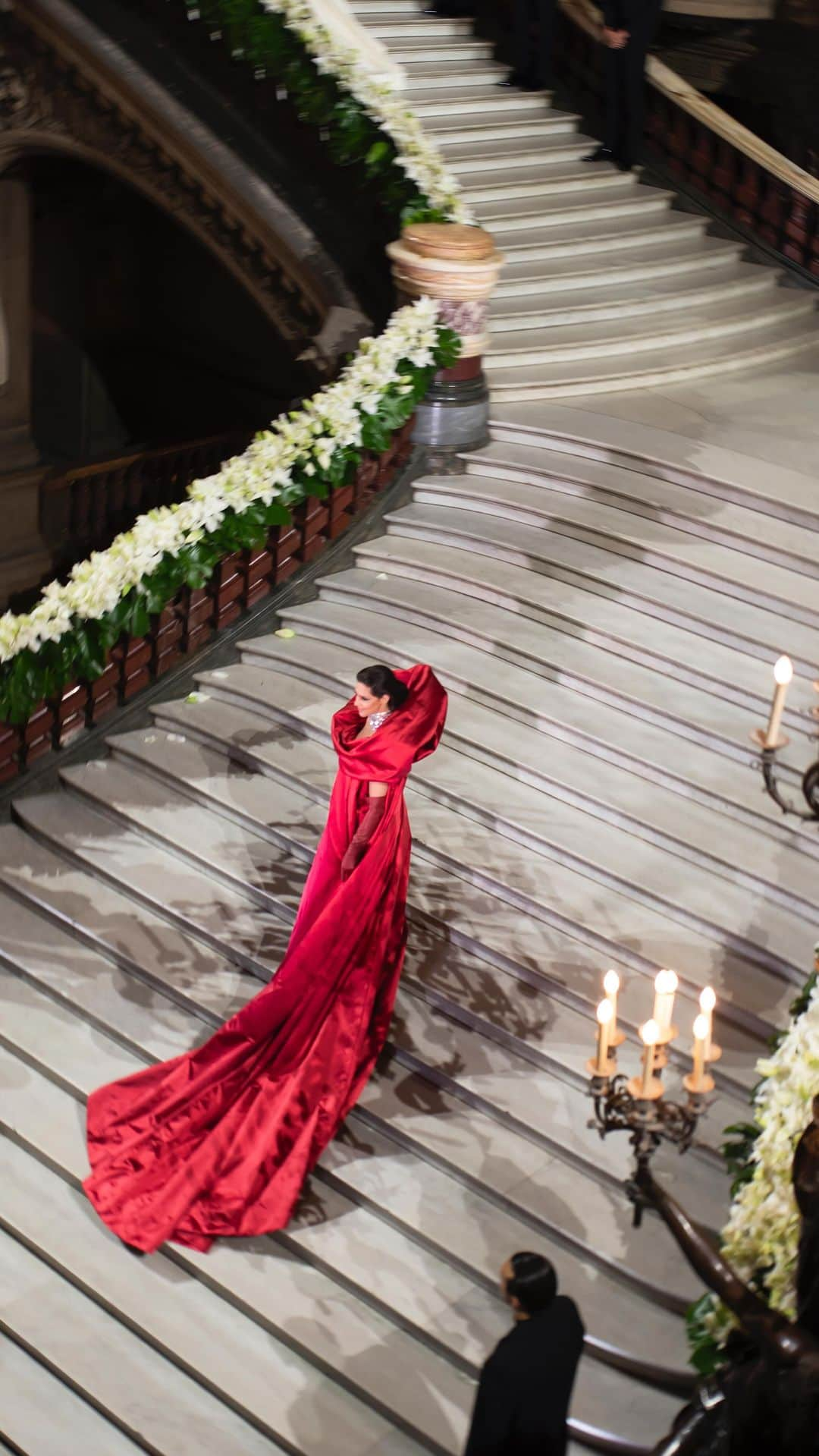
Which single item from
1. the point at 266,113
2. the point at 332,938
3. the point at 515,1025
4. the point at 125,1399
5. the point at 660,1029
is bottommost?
the point at 125,1399

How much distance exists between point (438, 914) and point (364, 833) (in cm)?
107

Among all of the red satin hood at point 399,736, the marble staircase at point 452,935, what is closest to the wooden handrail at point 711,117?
the marble staircase at point 452,935

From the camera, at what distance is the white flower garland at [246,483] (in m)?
7.75

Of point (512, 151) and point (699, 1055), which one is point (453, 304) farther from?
point (699, 1055)

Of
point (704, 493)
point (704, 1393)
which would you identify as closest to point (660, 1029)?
point (704, 1393)

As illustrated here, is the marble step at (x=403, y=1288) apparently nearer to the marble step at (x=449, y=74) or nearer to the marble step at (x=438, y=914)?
the marble step at (x=438, y=914)

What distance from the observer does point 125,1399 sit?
18.9ft

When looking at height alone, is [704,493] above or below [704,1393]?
above

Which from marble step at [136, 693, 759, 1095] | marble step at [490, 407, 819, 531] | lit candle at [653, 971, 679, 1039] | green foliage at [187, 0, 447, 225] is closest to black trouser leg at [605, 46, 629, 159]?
green foliage at [187, 0, 447, 225]

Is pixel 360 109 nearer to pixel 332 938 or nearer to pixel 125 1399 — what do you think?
pixel 332 938

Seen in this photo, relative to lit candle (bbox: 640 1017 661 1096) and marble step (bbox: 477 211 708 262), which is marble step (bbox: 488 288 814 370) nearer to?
marble step (bbox: 477 211 708 262)

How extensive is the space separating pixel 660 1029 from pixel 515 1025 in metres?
3.15

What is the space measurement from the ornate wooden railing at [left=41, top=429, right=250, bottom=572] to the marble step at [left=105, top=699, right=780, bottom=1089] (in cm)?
623

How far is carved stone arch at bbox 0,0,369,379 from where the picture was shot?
1046cm
